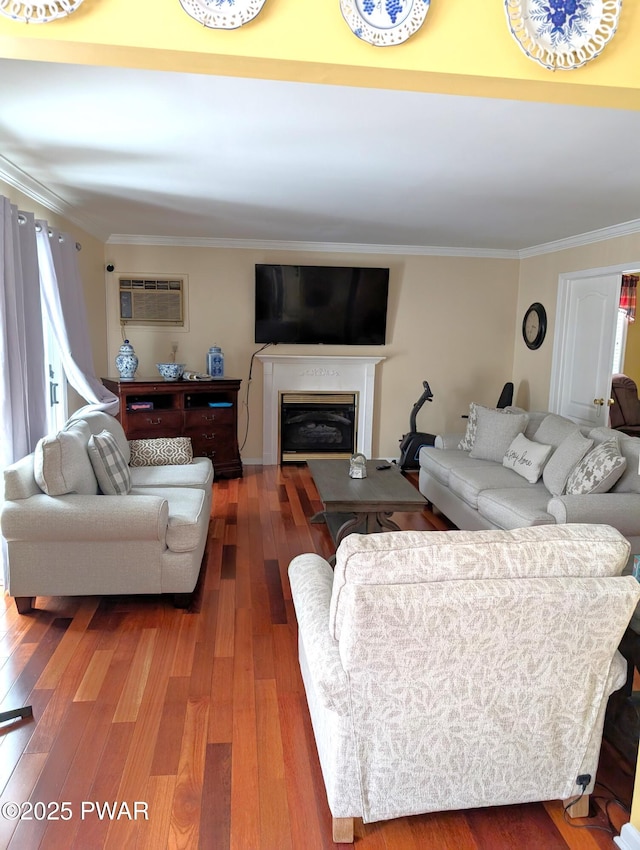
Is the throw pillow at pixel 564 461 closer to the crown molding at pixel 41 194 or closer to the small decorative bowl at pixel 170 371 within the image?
the small decorative bowl at pixel 170 371

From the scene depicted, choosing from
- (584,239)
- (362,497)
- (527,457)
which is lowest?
(362,497)

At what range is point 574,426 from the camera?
4512 millimetres

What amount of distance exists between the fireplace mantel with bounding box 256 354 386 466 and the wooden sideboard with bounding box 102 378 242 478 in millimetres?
542

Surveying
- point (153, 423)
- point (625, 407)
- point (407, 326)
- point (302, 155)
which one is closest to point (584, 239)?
point (407, 326)

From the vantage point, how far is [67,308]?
168 inches

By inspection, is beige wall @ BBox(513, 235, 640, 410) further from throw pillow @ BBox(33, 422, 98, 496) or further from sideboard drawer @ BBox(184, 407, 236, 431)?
throw pillow @ BBox(33, 422, 98, 496)

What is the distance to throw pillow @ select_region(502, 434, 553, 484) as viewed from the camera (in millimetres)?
4414

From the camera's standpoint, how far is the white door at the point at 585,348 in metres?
5.38

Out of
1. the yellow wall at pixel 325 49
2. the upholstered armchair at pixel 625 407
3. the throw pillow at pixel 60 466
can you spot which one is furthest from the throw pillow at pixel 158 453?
the upholstered armchair at pixel 625 407

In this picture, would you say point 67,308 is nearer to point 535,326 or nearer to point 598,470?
point 598,470

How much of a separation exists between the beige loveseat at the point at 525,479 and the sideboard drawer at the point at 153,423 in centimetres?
239

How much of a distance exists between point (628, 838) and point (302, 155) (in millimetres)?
3214

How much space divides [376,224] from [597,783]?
4.40m

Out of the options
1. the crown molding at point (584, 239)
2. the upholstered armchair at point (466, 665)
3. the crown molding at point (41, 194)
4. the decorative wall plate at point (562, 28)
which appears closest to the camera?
the decorative wall plate at point (562, 28)
